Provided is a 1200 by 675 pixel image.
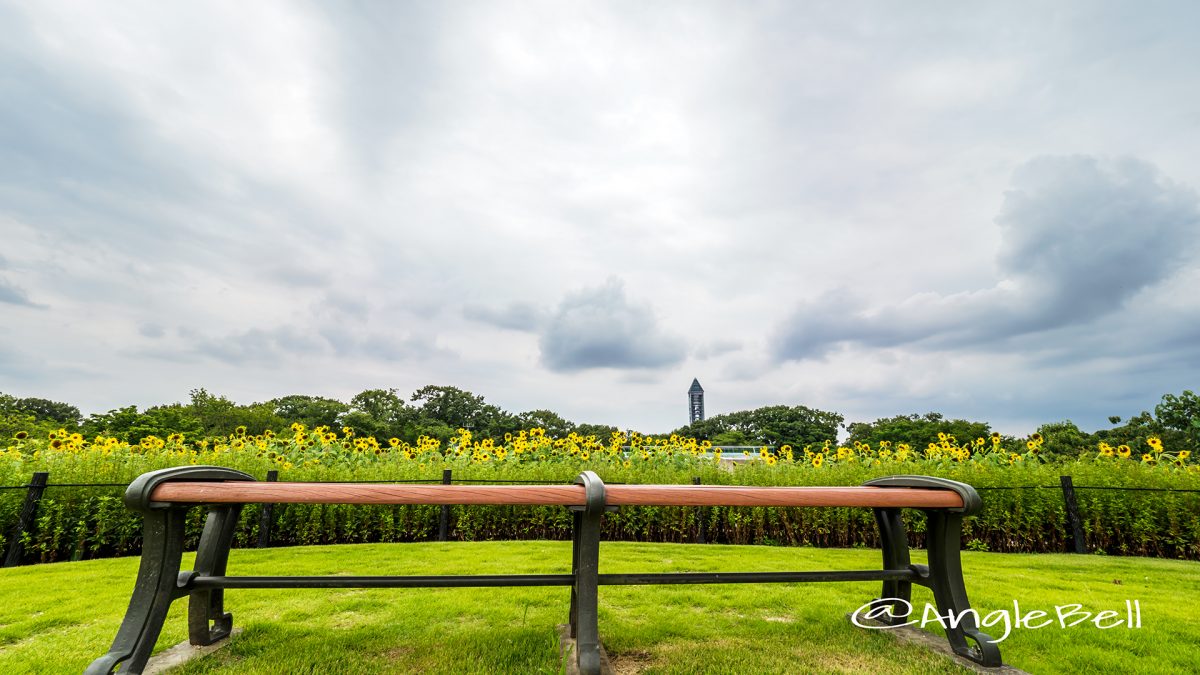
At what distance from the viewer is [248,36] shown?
21.2 feet

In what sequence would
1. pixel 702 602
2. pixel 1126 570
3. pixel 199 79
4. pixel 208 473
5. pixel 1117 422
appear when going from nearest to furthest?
pixel 208 473, pixel 702 602, pixel 1126 570, pixel 199 79, pixel 1117 422

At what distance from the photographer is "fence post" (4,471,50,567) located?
17.2 feet

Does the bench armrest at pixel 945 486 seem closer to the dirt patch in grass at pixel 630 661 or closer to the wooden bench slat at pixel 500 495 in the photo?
the wooden bench slat at pixel 500 495

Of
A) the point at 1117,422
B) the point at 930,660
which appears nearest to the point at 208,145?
the point at 930,660

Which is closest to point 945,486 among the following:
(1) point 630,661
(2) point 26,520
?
(1) point 630,661

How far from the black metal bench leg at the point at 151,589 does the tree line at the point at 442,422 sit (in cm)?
3070

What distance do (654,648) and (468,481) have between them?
4717mm

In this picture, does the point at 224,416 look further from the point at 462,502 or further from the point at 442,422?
the point at 462,502

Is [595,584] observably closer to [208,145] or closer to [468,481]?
[468,481]

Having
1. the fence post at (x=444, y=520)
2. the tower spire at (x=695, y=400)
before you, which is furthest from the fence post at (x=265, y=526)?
the tower spire at (x=695, y=400)

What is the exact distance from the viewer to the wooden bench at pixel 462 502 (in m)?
1.91

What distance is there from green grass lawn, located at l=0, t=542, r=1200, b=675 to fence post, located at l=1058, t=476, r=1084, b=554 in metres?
1.36

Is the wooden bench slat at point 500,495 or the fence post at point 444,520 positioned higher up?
the wooden bench slat at point 500,495

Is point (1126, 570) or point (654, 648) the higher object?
point (654, 648)
